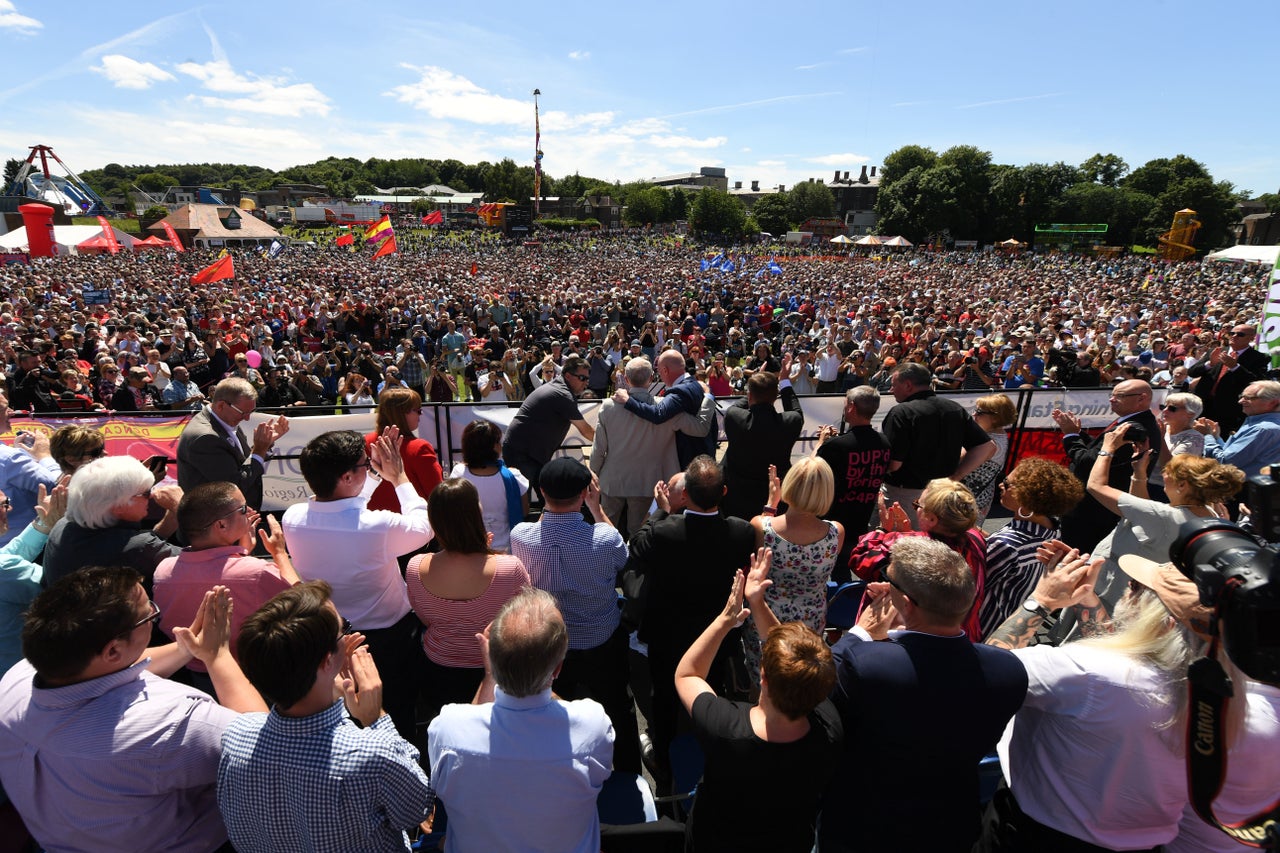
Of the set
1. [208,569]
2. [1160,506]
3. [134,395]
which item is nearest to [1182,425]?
[1160,506]

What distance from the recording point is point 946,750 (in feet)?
6.24

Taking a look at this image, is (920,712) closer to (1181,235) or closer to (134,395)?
(134,395)

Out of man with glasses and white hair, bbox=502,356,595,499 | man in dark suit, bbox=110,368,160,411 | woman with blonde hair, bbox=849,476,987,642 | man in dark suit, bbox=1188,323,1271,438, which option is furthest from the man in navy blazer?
man in dark suit, bbox=110,368,160,411

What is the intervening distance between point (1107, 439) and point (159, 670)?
4.87 meters

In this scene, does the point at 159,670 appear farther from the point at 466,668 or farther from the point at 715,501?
the point at 715,501

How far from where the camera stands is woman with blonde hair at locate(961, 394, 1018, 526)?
4605mm

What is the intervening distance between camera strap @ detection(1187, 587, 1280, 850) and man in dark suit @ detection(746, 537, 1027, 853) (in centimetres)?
40

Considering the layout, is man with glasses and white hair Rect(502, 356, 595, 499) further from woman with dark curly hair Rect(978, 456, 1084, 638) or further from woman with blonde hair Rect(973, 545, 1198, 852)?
woman with blonde hair Rect(973, 545, 1198, 852)

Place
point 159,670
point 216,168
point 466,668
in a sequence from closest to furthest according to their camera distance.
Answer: point 159,670
point 466,668
point 216,168

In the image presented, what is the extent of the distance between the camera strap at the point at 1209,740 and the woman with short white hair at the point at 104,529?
11.5ft

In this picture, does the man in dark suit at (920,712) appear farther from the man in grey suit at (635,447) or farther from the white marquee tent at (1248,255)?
the white marquee tent at (1248,255)

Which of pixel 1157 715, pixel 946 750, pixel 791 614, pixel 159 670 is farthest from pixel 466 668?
pixel 1157 715

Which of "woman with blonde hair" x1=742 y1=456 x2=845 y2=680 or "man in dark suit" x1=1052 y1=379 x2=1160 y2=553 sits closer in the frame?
"woman with blonde hair" x1=742 y1=456 x2=845 y2=680

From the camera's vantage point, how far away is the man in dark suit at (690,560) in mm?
2955
